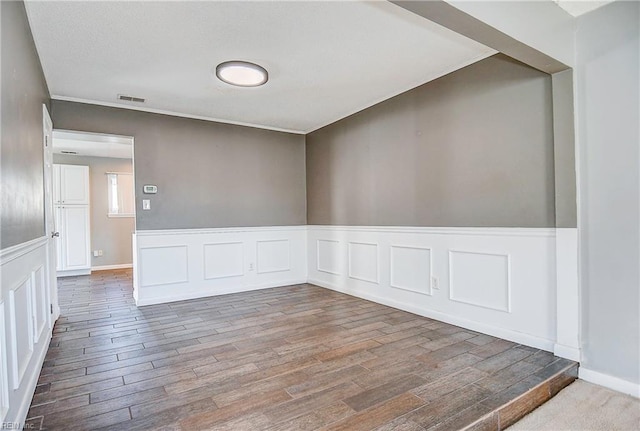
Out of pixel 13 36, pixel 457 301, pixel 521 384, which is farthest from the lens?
pixel 457 301

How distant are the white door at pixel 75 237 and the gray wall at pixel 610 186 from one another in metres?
7.34

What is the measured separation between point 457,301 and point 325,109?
258 centimetres

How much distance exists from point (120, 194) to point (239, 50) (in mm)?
5886

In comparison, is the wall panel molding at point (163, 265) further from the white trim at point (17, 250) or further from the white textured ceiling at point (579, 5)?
the white textured ceiling at point (579, 5)

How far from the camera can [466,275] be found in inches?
A: 120

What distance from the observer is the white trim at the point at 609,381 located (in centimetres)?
204

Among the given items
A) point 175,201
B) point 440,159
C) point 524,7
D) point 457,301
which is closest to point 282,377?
point 457,301

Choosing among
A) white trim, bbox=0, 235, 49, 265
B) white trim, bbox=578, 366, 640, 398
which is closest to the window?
white trim, bbox=0, 235, 49, 265

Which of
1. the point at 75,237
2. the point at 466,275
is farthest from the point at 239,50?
the point at 75,237

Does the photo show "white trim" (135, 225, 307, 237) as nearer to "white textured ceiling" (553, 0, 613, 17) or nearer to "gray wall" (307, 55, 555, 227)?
"gray wall" (307, 55, 555, 227)

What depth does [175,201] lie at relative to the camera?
4312 millimetres

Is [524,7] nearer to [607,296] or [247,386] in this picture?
[607,296]

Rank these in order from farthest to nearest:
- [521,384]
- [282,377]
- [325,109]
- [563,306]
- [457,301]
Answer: [325,109], [457,301], [563,306], [282,377], [521,384]

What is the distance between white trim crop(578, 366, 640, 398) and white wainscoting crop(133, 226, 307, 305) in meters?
3.57
